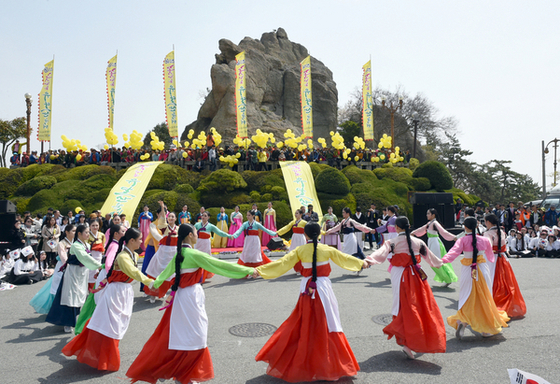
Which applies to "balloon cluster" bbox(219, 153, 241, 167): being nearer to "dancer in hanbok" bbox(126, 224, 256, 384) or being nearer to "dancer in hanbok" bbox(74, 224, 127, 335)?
"dancer in hanbok" bbox(74, 224, 127, 335)

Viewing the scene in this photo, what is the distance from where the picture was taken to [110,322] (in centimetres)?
453

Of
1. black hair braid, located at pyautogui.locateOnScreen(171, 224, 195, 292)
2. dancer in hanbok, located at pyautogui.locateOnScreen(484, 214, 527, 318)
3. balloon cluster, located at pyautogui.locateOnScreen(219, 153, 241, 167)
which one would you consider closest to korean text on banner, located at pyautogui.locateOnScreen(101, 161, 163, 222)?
balloon cluster, located at pyautogui.locateOnScreen(219, 153, 241, 167)

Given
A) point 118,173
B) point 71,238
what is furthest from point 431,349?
point 118,173

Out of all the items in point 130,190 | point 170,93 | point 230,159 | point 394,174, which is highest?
point 170,93

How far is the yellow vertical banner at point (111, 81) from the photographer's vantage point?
24.5 meters

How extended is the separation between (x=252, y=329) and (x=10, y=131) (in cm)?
4210

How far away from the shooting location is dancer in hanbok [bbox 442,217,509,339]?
18.0 feet

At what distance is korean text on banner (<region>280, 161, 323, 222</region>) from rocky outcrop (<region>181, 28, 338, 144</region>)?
47.6 feet

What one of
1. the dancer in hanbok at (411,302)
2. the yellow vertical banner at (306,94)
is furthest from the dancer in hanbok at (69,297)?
the yellow vertical banner at (306,94)

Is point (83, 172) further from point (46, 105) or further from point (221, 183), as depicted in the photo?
point (221, 183)

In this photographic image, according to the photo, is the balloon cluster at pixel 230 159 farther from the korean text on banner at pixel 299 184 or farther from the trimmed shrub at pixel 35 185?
the trimmed shrub at pixel 35 185

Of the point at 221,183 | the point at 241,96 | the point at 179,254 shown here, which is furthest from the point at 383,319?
the point at 241,96

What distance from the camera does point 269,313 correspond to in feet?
22.5

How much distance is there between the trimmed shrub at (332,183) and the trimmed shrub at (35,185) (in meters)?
14.9
